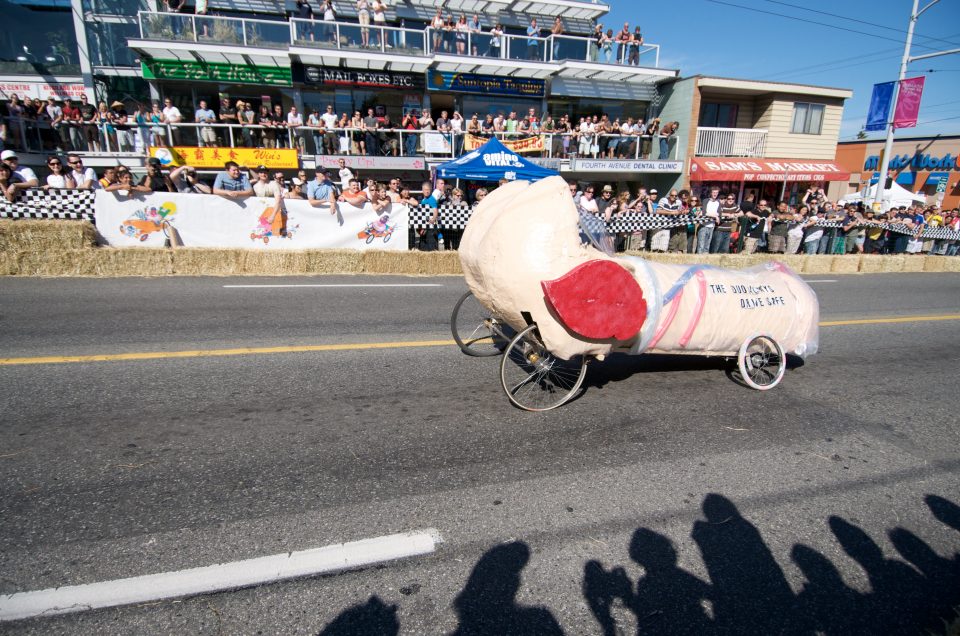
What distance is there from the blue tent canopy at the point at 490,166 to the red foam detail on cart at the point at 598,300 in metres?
9.29

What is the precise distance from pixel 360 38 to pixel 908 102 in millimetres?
23022

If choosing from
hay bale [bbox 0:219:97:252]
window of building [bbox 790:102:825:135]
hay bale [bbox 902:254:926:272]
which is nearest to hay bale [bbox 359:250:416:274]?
hay bale [bbox 0:219:97:252]

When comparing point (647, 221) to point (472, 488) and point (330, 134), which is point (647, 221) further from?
point (472, 488)

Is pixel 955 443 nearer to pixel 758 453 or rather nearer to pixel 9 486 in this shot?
pixel 758 453

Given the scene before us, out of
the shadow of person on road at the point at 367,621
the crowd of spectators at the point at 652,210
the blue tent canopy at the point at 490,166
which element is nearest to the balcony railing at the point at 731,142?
the crowd of spectators at the point at 652,210

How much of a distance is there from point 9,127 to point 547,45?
20232mm

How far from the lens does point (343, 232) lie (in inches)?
458

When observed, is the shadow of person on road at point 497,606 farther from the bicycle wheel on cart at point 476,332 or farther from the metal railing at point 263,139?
the metal railing at point 263,139

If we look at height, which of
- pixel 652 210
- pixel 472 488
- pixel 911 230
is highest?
pixel 652 210

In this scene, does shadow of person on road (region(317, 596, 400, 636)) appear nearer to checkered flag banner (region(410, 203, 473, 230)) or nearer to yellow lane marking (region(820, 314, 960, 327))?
yellow lane marking (region(820, 314, 960, 327))

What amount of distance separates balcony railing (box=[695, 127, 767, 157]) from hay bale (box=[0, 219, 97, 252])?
2543 cm

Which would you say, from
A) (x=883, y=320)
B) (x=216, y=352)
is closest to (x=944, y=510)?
(x=216, y=352)

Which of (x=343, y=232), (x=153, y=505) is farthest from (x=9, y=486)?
(x=343, y=232)

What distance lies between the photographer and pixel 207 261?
9.73m
